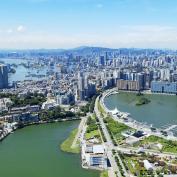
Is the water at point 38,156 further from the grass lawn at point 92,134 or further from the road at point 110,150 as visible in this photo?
the grass lawn at point 92,134

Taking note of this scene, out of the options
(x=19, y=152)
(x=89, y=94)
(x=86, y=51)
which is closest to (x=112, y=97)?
(x=89, y=94)

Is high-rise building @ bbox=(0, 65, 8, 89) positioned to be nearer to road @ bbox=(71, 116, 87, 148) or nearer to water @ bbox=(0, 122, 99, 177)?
road @ bbox=(71, 116, 87, 148)

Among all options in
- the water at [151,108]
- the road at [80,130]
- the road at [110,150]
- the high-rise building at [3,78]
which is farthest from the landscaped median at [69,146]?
the high-rise building at [3,78]

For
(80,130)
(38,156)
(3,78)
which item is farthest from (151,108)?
(3,78)

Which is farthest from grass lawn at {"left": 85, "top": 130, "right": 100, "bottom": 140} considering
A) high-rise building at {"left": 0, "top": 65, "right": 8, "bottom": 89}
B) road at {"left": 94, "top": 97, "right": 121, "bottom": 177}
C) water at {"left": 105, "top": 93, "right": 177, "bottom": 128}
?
high-rise building at {"left": 0, "top": 65, "right": 8, "bottom": 89}

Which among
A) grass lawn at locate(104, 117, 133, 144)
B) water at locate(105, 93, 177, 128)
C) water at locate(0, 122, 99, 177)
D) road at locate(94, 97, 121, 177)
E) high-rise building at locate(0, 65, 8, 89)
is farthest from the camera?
high-rise building at locate(0, 65, 8, 89)
